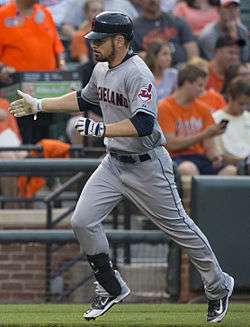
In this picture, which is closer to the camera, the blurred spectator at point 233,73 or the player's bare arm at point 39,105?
the player's bare arm at point 39,105

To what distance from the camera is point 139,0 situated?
37.5 ft

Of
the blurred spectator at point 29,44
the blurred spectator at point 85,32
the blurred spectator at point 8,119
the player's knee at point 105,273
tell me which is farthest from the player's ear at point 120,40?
the blurred spectator at point 85,32

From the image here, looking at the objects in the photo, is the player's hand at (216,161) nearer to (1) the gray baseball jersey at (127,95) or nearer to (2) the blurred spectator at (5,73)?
(2) the blurred spectator at (5,73)

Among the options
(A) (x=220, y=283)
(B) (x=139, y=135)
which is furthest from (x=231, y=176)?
(B) (x=139, y=135)

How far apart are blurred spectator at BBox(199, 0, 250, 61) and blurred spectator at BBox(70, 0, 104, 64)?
1.26m

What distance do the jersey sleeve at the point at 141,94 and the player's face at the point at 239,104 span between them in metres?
3.90

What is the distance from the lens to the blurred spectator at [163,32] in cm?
1109

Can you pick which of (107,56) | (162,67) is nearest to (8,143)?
(162,67)

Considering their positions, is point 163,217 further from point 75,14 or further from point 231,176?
point 75,14

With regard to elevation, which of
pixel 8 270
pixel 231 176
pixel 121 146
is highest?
pixel 121 146

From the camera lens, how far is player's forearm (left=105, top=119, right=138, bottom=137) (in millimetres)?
5809

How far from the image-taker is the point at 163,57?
10078 millimetres

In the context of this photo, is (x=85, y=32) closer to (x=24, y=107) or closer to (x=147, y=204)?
(x=24, y=107)

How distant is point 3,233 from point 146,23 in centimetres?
346
